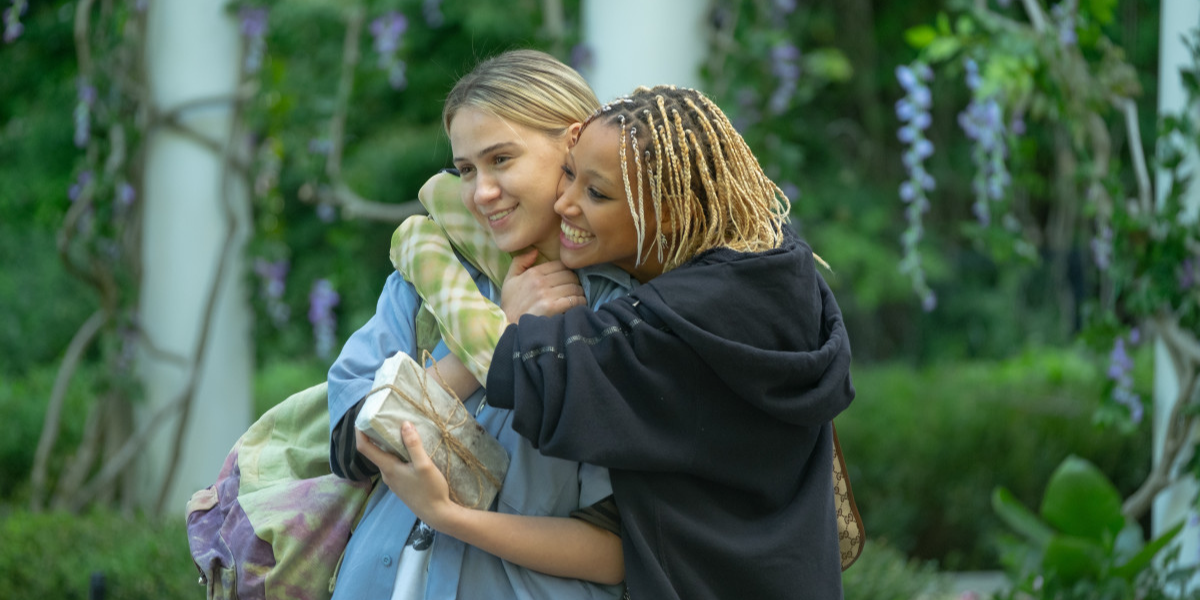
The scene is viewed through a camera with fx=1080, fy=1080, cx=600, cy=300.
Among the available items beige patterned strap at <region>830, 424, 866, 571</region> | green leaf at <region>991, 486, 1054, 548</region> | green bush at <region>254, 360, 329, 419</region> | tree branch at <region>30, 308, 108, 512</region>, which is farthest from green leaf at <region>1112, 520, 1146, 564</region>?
tree branch at <region>30, 308, 108, 512</region>

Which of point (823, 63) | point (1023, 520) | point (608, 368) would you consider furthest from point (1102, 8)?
point (608, 368)

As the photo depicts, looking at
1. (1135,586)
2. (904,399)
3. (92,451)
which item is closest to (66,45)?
(92,451)

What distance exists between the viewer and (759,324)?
144 cm

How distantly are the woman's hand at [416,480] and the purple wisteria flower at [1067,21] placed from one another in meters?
2.89

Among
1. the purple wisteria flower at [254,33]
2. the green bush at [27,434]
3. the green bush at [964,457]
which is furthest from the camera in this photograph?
the green bush at [964,457]

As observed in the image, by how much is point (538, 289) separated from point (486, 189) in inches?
6.6

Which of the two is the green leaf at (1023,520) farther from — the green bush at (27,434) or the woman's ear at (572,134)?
the green bush at (27,434)

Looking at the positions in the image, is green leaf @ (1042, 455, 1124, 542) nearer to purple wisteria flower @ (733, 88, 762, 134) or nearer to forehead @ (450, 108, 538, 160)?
purple wisteria flower @ (733, 88, 762, 134)

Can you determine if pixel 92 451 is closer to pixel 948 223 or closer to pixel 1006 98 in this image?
pixel 1006 98

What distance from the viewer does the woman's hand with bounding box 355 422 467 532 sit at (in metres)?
1.44

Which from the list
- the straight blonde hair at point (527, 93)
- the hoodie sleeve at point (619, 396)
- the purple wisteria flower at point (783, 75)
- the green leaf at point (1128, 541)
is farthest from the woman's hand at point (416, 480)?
the purple wisteria flower at point (783, 75)

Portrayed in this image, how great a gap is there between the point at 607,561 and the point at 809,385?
0.38 meters

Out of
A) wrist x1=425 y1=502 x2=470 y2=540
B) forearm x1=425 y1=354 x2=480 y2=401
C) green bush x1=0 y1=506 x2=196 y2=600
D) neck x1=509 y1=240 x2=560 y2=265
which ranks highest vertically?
neck x1=509 y1=240 x2=560 y2=265

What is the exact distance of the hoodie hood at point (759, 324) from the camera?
4.61ft
